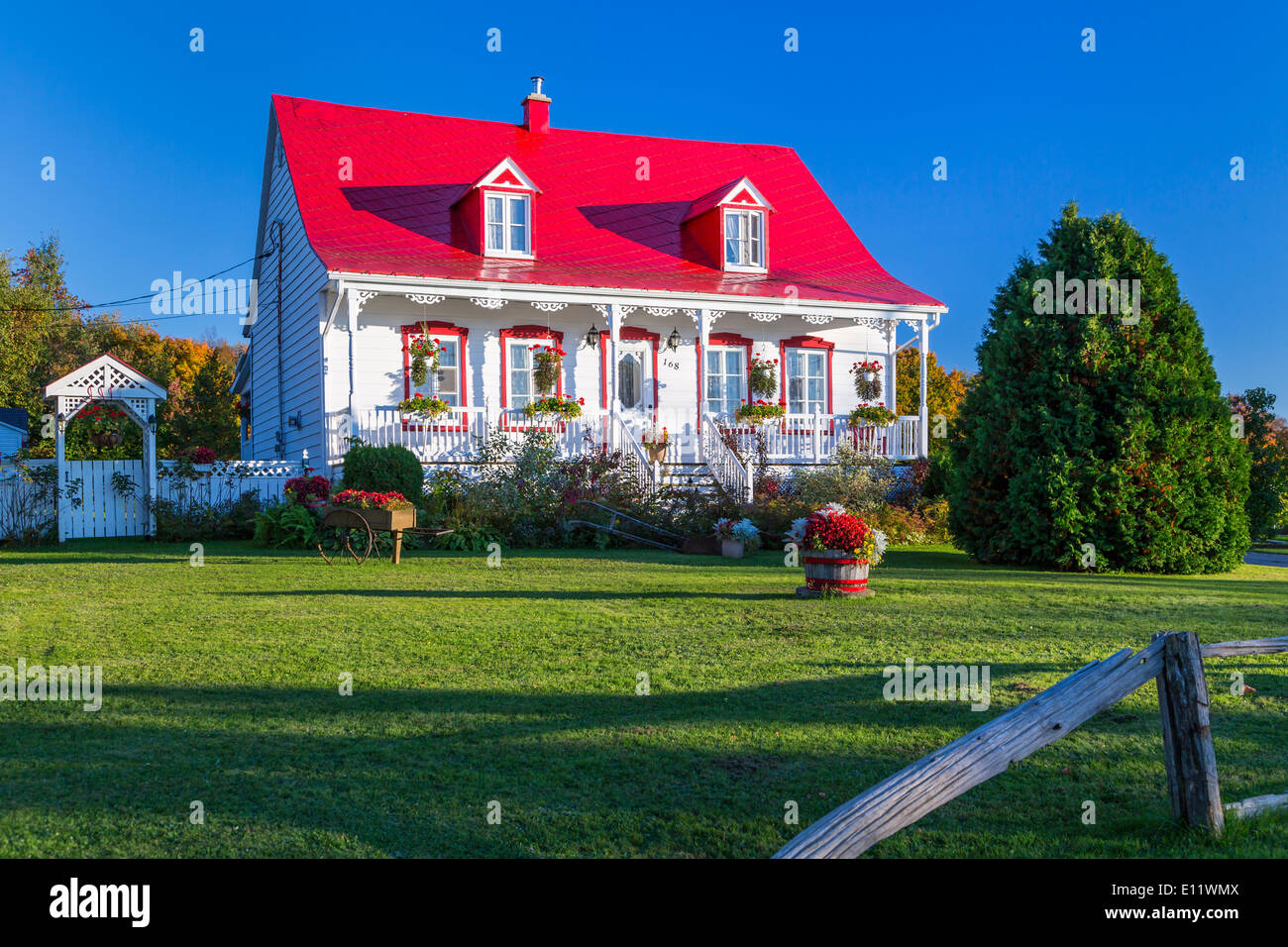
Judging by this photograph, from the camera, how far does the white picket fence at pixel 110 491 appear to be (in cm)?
1479

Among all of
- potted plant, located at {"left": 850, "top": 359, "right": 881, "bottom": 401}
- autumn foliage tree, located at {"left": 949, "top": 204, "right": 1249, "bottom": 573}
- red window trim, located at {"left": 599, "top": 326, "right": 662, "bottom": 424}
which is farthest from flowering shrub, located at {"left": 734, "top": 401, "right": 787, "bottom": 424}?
autumn foliage tree, located at {"left": 949, "top": 204, "right": 1249, "bottom": 573}

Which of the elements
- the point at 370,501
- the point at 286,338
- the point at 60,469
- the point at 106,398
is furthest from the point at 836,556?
the point at 286,338

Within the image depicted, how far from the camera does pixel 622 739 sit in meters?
4.81

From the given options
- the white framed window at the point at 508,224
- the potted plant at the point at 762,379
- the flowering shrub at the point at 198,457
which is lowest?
the flowering shrub at the point at 198,457

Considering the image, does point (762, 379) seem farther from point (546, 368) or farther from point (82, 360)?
point (82, 360)

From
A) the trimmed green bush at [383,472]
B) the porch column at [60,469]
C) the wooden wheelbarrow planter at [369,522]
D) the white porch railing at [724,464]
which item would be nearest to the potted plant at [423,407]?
the trimmed green bush at [383,472]

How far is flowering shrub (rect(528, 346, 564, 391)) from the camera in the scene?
19.0 m

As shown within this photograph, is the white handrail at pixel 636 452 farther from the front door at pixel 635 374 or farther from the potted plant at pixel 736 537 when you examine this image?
the potted plant at pixel 736 537

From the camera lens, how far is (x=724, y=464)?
17.5 meters

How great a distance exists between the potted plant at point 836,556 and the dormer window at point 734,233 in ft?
41.2

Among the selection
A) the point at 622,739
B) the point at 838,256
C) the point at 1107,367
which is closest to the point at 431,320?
the point at 838,256

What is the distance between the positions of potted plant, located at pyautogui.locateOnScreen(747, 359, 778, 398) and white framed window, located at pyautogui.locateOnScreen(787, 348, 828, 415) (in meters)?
0.91
